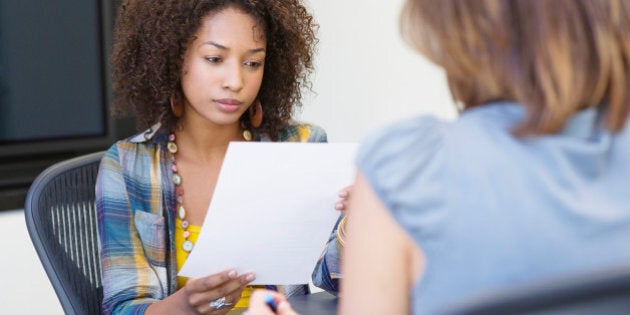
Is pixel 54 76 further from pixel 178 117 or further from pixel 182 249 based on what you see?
pixel 182 249

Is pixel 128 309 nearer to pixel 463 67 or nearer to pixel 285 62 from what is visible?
pixel 285 62

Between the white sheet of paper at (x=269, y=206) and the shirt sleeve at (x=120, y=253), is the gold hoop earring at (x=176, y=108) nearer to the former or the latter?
the shirt sleeve at (x=120, y=253)

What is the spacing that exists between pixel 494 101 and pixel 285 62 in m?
1.08

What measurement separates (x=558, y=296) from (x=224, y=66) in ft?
3.87

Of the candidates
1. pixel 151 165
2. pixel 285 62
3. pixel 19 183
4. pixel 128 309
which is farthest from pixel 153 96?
pixel 19 183

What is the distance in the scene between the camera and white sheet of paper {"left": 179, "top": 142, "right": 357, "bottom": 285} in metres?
1.34

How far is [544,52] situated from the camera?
76 centimetres

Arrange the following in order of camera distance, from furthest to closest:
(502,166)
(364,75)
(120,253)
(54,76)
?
(364,75) → (54,76) → (120,253) → (502,166)

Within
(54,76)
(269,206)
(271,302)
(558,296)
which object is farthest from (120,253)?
(54,76)

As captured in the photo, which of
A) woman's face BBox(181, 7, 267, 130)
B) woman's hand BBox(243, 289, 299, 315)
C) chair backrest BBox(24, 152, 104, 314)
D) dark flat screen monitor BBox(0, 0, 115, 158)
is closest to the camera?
woman's hand BBox(243, 289, 299, 315)

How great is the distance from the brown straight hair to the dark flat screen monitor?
85.2 inches

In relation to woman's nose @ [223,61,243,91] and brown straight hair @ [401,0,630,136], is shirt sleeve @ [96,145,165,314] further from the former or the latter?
brown straight hair @ [401,0,630,136]

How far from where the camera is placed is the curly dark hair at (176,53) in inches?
66.3

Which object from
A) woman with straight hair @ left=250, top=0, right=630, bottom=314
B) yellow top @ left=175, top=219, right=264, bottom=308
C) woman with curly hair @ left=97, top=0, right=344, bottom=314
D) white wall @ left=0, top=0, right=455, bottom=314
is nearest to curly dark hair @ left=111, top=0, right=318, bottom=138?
woman with curly hair @ left=97, top=0, right=344, bottom=314
